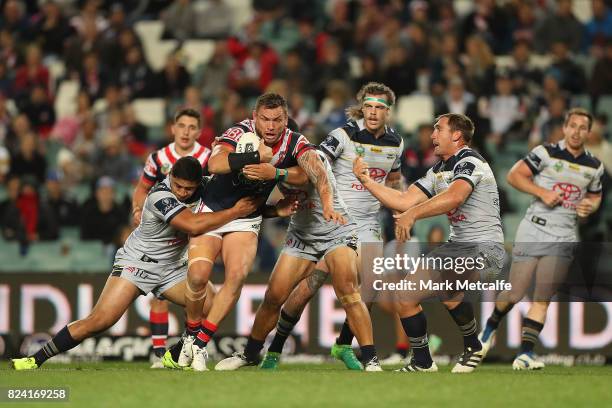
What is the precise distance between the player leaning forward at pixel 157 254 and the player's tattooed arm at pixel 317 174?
0.55 metres

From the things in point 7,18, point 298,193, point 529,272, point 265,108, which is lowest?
point 529,272

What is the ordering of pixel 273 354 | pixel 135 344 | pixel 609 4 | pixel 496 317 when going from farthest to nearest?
pixel 609 4
pixel 135 344
pixel 496 317
pixel 273 354

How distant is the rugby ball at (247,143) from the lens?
34.4ft

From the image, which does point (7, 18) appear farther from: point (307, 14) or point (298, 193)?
point (298, 193)

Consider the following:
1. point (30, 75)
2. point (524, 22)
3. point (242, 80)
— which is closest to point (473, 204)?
point (242, 80)

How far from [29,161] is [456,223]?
955 centimetres

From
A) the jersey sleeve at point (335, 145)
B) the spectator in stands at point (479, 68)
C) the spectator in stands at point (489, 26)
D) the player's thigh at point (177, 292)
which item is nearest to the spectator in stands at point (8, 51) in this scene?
the spectator in stands at point (489, 26)

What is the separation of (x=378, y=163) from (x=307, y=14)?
10.1 m

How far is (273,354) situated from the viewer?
11617mm

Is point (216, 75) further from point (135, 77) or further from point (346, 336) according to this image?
point (346, 336)

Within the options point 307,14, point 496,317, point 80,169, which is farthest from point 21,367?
point 307,14

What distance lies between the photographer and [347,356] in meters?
11.6

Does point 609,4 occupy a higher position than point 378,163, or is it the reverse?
point 609,4

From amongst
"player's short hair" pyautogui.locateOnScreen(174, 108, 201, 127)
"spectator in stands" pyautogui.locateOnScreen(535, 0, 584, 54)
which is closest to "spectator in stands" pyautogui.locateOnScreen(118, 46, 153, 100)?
"spectator in stands" pyautogui.locateOnScreen(535, 0, 584, 54)
